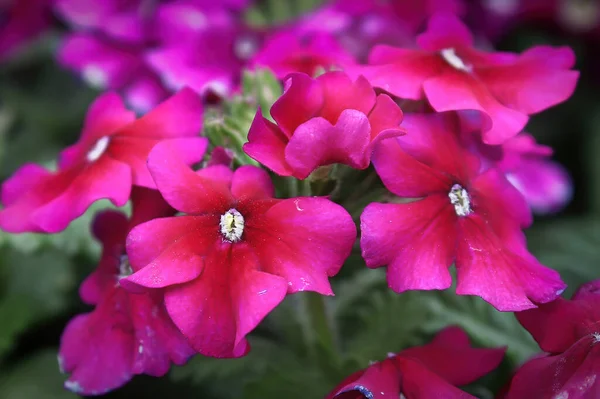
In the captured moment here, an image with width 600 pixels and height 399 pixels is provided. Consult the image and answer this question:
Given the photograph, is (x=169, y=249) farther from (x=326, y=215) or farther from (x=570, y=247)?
(x=570, y=247)

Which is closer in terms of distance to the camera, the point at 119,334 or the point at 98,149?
the point at 119,334

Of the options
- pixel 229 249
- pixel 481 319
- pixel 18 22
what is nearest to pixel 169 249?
pixel 229 249

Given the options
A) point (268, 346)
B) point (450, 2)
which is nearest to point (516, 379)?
point (268, 346)

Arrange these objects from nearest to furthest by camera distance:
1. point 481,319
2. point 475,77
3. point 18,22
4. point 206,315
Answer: point 206,315 < point 475,77 < point 481,319 < point 18,22

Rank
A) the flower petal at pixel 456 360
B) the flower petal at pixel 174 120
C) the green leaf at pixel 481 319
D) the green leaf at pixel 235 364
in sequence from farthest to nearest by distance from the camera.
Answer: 1. the green leaf at pixel 481 319
2. the green leaf at pixel 235 364
3. the flower petal at pixel 174 120
4. the flower petal at pixel 456 360

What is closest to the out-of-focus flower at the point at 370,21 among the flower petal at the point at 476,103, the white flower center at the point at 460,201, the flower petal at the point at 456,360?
the flower petal at the point at 476,103

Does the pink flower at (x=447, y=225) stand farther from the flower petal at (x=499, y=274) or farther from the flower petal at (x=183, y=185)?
the flower petal at (x=183, y=185)

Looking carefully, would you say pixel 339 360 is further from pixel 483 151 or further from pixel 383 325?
pixel 483 151
